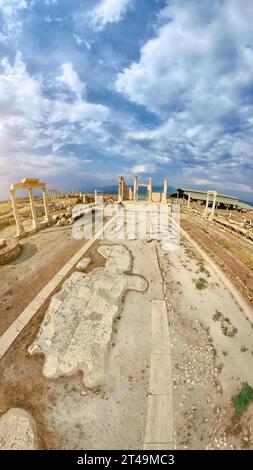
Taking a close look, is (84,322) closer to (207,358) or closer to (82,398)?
(82,398)

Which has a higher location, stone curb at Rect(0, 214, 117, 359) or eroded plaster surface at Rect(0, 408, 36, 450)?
stone curb at Rect(0, 214, 117, 359)

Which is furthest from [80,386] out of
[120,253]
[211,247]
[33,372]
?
[211,247]

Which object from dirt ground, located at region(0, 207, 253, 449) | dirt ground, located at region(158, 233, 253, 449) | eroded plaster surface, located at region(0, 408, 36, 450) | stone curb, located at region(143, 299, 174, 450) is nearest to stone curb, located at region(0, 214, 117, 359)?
dirt ground, located at region(0, 207, 253, 449)

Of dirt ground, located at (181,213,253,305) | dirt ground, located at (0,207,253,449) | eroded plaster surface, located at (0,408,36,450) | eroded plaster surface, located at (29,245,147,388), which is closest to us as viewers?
eroded plaster surface, located at (0,408,36,450)

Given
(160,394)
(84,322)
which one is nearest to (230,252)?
(160,394)

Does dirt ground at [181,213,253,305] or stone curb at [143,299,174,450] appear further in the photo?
dirt ground at [181,213,253,305]

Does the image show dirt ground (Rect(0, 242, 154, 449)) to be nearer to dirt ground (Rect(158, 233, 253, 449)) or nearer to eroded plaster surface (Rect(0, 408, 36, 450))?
eroded plaster surface (Rect(0, 408, 36, 450))

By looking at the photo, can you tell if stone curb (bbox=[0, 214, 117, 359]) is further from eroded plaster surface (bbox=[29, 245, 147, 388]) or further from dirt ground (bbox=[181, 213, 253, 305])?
dirt ground (bbox=[181, 213, 253, 305])

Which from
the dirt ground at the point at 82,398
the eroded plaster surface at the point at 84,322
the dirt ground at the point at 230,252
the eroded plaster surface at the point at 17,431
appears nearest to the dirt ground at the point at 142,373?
the dirt ground at the point at 82,398

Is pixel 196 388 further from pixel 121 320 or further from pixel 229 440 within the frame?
pixel 121 320

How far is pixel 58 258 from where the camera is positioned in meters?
15.8

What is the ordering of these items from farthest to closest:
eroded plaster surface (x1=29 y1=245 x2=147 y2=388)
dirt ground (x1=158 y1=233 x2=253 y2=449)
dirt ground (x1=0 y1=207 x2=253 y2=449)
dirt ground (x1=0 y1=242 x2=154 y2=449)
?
eroded plaster surface (x1=29 y1=245 x2=147 y2=388) < dirt ground (x1=158 y1=233 x2=253 y2=449) < dirt ground (x1=0 y1=207 x2=253 y2=449) < dirt ground (x1=0 y1=242 x2=154 y2=449)

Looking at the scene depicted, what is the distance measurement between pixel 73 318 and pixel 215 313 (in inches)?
338

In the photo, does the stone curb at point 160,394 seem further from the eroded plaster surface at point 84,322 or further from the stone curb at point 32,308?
the stone curb at point 32,308
